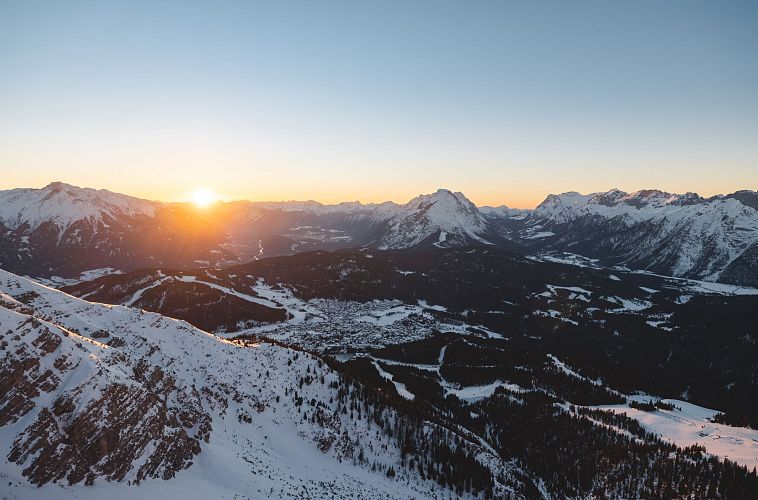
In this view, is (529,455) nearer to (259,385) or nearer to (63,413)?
(259,385)

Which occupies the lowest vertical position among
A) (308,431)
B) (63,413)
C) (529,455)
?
(529,455)

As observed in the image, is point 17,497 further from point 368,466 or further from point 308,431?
point 368,466

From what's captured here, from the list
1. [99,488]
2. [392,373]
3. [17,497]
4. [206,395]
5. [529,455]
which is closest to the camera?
[17,497]

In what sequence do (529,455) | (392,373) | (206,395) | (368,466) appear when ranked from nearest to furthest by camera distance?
(206,395), (368,466), (529,455), (392,373)

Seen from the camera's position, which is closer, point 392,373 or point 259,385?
point 259,385

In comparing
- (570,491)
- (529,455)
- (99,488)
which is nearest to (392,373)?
(529,455)

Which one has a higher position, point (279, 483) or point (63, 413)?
point (63, 413)
